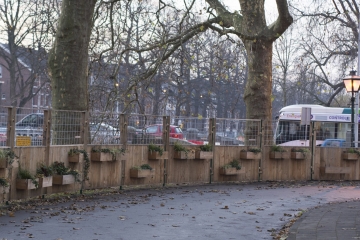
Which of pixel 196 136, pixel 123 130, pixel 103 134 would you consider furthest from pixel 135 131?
pixel 196 136

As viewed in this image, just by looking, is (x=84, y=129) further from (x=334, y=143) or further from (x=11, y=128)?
(x=334, y=143)

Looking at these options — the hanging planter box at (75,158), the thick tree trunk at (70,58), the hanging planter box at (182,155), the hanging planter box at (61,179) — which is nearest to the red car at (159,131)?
the hanging planter box at (182,155)

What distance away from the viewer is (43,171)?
51.4ft

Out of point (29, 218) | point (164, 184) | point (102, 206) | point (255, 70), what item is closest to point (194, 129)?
point (164, 184)

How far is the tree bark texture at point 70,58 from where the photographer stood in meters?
19.5

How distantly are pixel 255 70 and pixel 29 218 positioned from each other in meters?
15.8

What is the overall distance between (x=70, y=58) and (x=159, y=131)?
335 centimetres

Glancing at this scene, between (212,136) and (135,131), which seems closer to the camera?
(135,131)

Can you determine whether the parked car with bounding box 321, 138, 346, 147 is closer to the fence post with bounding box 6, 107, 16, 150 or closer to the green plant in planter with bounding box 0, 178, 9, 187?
the fence post with bounding box 6, 107, 16, 150

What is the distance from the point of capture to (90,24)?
65.9ft

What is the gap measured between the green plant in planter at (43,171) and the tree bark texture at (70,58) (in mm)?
3869

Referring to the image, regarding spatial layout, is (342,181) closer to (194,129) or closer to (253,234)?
(194,129)

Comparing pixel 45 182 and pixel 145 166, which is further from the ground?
pixel 145 166

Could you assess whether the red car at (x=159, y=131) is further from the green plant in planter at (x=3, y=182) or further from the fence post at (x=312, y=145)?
the green plant in planter at (x=3, y=182)
